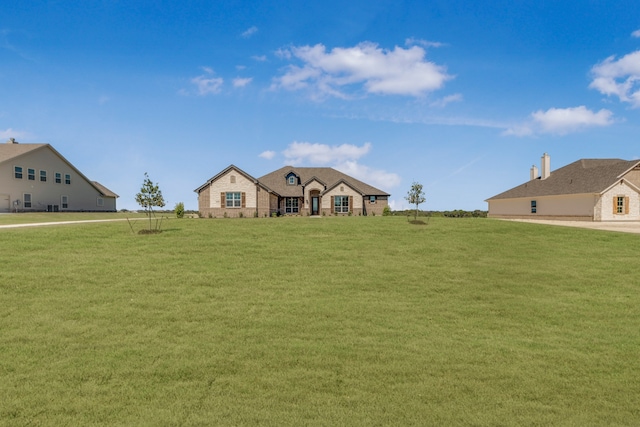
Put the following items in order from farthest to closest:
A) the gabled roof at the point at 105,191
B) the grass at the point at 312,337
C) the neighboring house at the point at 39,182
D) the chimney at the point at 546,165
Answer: the gabled roof at the point at 105,191
the chimney at the point at 546,165
the neighboring house at the point at 39,182
the grass at the point at 312,337

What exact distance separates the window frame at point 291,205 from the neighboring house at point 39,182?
2794cm

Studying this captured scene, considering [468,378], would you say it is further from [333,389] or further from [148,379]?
[148,379]

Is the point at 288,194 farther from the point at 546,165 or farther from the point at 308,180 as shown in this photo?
the point at 546,165

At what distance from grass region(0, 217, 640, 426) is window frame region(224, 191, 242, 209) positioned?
2805 centimetres

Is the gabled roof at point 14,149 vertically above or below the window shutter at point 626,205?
above

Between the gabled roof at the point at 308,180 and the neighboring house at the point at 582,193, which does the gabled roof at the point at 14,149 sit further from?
the neighboring house at the point at 582,193

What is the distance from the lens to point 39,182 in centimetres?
4469

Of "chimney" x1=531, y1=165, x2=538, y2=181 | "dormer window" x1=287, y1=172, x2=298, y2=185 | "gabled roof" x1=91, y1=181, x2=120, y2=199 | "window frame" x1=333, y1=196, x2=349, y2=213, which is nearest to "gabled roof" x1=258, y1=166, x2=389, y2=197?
"dormer window" x1=287, y1=172, x2=298, y2=185

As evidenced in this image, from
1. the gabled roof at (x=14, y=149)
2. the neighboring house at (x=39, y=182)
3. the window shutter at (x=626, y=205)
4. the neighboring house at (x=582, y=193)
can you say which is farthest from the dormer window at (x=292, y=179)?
the window shutter at (x=626, y=205)

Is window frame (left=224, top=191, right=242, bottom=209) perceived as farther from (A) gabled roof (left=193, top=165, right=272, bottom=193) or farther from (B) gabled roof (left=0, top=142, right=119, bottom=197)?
(B) gabled roof (left=0, top=142, right=119, bottom=197)

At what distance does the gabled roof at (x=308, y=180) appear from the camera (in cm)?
5078

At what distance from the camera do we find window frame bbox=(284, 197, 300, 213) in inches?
2007

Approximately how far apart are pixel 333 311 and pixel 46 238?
48.3 ft

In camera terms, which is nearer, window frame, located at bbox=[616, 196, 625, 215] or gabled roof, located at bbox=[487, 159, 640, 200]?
window frame, located at bbox=[616, 196, 625, 215]
